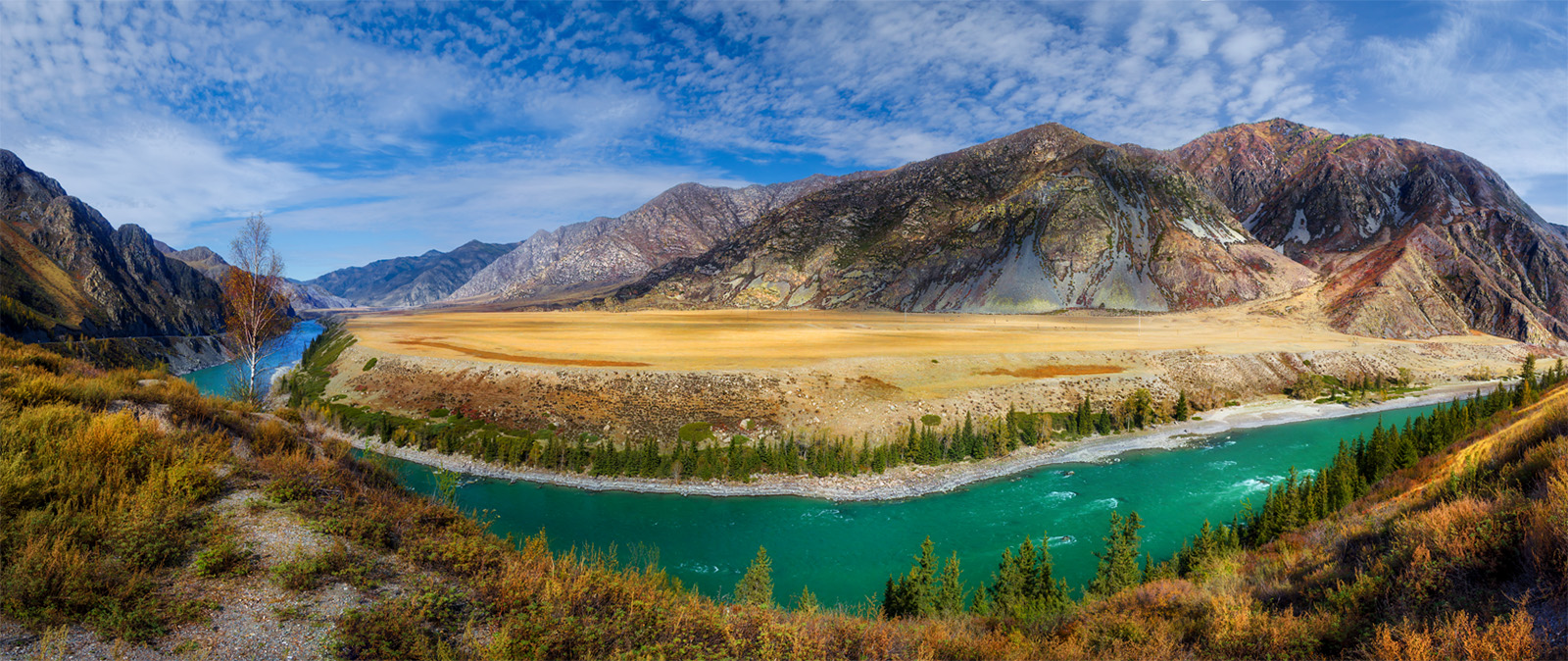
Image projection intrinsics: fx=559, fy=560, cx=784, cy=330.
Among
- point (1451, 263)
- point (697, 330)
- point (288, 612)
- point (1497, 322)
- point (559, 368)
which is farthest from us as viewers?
point (1451, 263)

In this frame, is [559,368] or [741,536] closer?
[741,536]

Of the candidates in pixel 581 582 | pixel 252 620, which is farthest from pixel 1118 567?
pixel 252 620

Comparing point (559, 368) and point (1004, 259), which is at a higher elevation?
point (1004, 259)

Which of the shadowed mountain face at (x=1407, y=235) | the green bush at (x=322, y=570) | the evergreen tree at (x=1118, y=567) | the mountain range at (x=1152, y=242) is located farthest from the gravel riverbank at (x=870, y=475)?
the mountain range at (x=1152, y=242)

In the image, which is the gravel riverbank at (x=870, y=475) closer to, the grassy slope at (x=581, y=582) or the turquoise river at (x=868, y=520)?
the turquoise river at (x=868, y=520)

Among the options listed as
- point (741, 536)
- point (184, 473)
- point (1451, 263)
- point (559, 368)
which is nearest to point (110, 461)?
point (184, 473)

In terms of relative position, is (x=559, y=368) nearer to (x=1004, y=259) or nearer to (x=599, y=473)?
(x=599, y=473)
